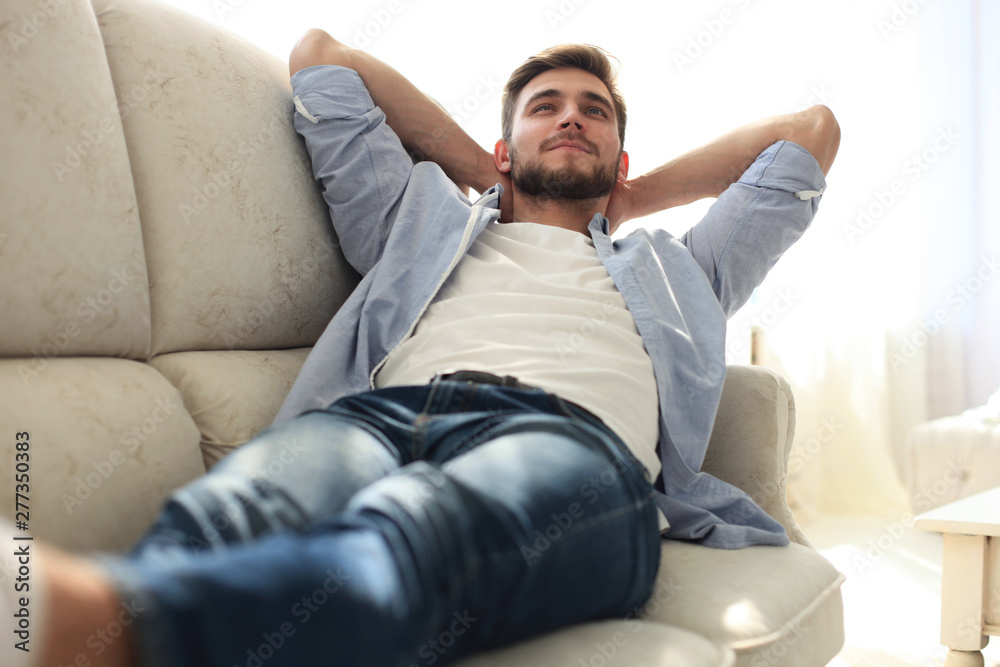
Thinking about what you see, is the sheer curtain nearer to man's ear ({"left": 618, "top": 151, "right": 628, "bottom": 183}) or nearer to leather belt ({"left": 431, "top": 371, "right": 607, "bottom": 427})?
man's ear ({"left": 618, "top": 151, "right": 628, "bottom": 183})

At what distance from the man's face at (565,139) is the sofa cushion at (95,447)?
0.74m

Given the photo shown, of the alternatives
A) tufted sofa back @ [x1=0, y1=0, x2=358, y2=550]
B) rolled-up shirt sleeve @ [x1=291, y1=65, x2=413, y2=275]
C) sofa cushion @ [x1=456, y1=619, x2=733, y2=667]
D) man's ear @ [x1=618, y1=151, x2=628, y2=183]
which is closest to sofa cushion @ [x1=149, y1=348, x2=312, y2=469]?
tufted sofa back @ [x1=0, y1=0, x2=358, y2=550]

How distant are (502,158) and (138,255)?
72cm

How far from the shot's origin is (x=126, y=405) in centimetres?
79

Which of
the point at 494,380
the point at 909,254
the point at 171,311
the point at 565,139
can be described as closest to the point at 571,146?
the point at 565,139

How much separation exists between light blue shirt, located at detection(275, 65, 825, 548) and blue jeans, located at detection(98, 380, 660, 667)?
0.24 m

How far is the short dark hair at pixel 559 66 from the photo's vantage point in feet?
4.63

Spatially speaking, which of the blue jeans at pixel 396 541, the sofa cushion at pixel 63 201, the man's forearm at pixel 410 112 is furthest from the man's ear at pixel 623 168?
the sofa cushion at pixel 63 201

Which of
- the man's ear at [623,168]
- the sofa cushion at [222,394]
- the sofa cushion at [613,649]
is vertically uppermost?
the man's ear at [623,168]

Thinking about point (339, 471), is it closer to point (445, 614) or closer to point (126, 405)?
point (445, 614)

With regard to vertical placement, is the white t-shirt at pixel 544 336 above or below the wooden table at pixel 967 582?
above

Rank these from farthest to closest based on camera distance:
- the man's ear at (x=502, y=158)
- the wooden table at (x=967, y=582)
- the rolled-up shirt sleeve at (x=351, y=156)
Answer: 1. the man's ear at (x=502, y=158)
2. the wooden table at (x=967, y=582)
3. the rolled-up shirt sleeve at (x=351, y=156)

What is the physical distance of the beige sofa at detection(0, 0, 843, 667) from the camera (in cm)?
71

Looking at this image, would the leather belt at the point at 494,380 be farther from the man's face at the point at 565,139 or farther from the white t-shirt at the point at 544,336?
the man's face at the point at 565,139
